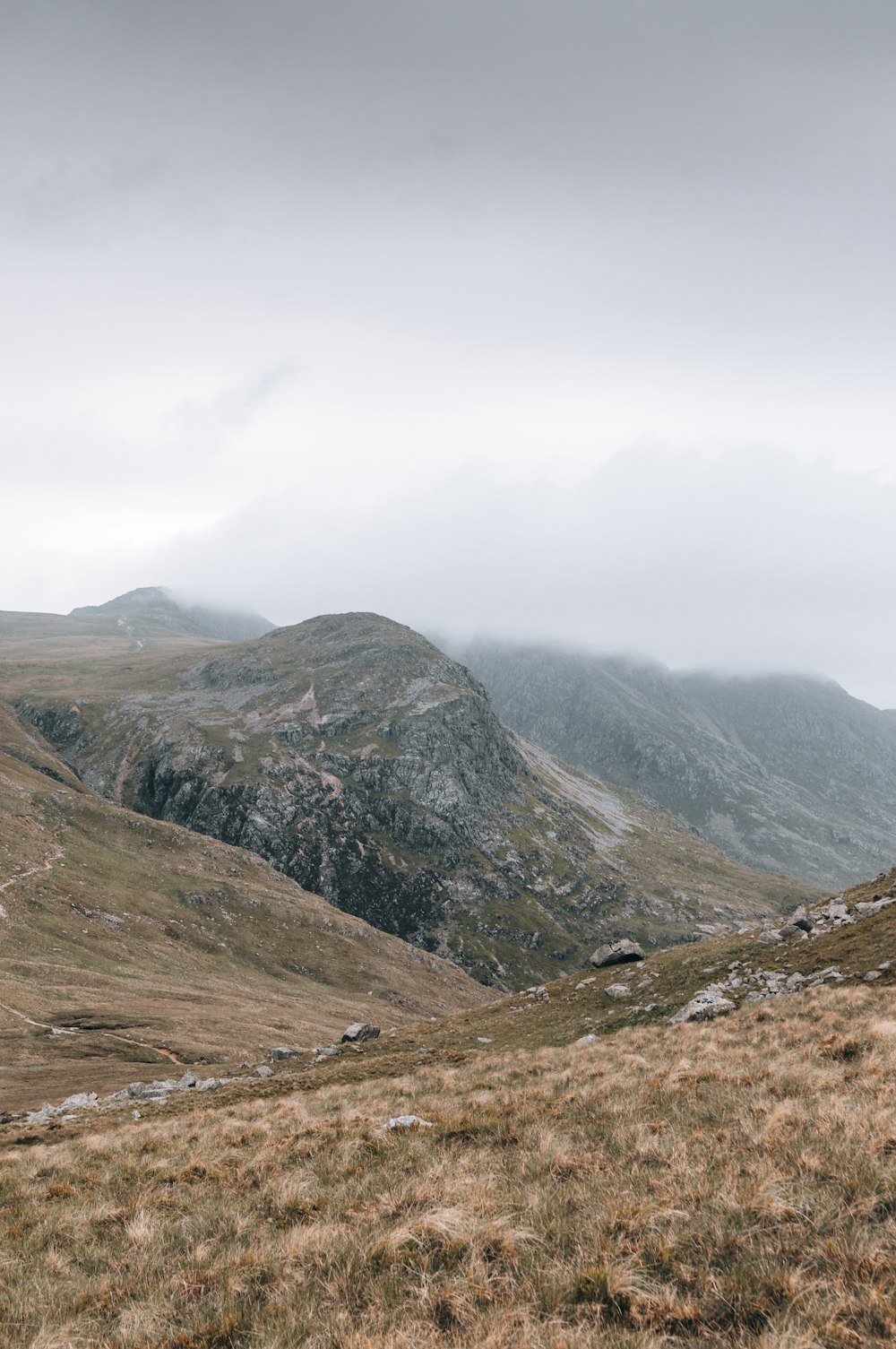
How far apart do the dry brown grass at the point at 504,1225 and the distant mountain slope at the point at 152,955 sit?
99.8 ft

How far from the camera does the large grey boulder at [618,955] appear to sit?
5150cm

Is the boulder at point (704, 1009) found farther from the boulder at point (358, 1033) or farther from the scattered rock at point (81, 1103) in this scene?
the scattered rock at point (81, 1103)

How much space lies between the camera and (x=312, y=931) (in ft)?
377

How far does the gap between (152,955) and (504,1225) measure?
90.2m

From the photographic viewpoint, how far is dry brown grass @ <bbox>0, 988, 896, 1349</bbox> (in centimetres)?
632

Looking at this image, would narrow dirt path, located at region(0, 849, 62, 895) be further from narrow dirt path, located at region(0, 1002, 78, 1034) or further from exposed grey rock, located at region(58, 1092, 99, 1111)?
exposed grey rock, located at region(58, 1092, 99, 1111)

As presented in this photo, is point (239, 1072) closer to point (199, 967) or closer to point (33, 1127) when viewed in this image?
point (33, 1127)

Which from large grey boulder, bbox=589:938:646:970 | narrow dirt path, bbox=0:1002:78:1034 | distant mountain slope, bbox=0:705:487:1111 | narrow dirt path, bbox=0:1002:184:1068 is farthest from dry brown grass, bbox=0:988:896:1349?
narrow dirt path, bbox=0:1002:78:1034

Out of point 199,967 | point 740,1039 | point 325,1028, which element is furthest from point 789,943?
point 199,967

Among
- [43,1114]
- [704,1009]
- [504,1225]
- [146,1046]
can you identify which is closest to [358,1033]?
[146,1046]

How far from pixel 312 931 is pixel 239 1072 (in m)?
81.5

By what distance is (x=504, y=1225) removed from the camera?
8.28 meters

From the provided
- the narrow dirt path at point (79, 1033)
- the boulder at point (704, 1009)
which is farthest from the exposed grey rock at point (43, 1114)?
the boulder at point (704, 1009)

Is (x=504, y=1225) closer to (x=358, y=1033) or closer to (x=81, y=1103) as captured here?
(x=81, y=1103)
